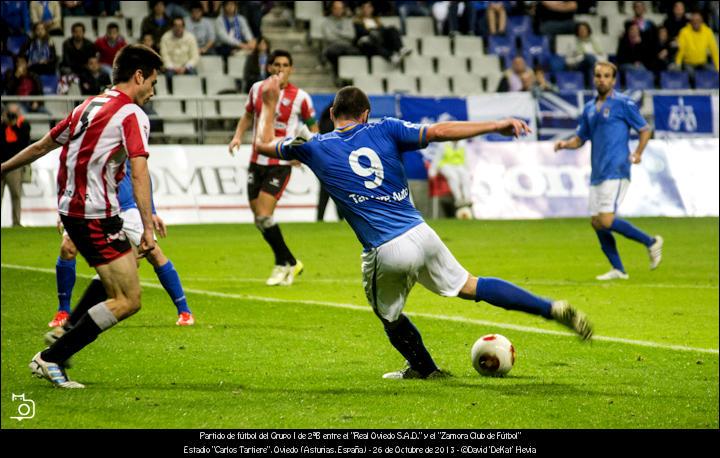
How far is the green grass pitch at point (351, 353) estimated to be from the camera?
717 centimetres

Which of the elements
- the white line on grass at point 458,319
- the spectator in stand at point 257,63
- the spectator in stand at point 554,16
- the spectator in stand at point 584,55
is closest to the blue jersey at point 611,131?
the white line on grass at point 458,319

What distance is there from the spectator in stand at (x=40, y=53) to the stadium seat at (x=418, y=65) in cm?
769

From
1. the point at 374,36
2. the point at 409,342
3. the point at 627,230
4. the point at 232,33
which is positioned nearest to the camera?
the point at 409,342

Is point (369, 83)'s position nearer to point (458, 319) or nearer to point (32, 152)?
point (458, 319)

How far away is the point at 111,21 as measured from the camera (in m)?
24.1

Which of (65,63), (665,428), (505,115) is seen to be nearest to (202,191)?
(65,63)

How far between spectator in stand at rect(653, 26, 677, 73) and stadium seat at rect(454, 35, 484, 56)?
3.99m

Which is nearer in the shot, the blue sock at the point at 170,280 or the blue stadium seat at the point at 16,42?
the blue sock at the point at 170,280

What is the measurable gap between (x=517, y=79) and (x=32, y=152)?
18.6 metres

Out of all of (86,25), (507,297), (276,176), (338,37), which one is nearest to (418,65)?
(338,37)

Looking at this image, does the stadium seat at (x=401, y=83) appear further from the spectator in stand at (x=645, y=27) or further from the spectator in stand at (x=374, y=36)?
the spectator in stand at (x=645, y=27)

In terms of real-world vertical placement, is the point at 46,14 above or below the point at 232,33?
above

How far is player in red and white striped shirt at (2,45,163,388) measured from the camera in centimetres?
757

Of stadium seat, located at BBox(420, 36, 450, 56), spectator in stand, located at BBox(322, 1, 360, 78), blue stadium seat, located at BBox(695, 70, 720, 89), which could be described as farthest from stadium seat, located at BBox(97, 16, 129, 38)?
blue stadium seat, located at BBox(695, 70, 720, 89)
